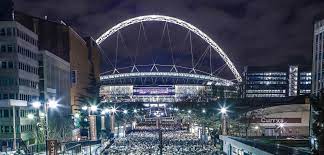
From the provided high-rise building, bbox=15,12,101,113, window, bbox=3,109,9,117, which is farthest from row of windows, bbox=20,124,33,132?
high-rise building, bbox=15,12,101,113

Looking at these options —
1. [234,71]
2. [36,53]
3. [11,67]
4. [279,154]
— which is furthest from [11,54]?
[234,71]

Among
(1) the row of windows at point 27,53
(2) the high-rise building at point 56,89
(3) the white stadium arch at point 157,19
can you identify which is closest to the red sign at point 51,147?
(2) the high-rise building at point 56,89

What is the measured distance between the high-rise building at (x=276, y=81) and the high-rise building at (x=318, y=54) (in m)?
108

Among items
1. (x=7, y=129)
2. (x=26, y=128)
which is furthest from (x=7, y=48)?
(x=26, y=128)

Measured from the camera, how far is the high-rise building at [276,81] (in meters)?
178

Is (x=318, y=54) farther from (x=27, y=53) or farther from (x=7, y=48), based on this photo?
(x=7, y=48)

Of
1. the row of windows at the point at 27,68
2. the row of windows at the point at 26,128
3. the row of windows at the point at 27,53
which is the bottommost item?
the row of windows at the point at 26,128

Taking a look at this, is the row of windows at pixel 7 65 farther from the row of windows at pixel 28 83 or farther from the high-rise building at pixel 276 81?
the high-rise building at pixel 276 81

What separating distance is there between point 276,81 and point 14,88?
151 metres

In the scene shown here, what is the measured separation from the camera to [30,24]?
2699 inches

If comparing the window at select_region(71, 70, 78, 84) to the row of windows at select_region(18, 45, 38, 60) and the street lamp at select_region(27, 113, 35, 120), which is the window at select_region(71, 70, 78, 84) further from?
the street lamp at select_region(27, 113, 35, 120)

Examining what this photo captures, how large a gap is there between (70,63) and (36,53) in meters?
22.0

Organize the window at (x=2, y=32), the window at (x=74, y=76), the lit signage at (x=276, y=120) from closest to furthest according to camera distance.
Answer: the window at (x=2, y=32) → the lit signage at (x=276, y=120) → the window at (x=74, y=76)

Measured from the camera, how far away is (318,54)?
66812 millimetres
